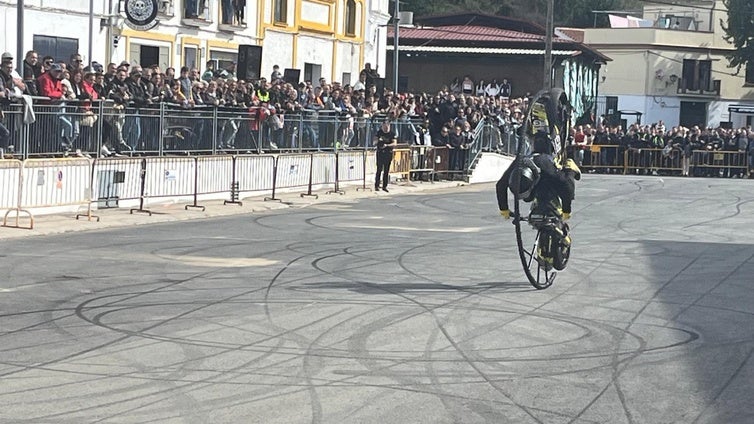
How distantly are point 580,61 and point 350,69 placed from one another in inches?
821

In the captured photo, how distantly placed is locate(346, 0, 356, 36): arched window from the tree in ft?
131

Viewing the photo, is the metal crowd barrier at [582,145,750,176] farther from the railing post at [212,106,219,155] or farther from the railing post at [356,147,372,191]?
the railing post at [212,106,219,155]

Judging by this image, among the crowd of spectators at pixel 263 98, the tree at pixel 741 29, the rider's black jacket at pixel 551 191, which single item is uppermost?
the tree at pixel 741 29

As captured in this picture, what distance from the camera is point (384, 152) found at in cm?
3195

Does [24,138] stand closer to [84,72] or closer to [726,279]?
[84,72]

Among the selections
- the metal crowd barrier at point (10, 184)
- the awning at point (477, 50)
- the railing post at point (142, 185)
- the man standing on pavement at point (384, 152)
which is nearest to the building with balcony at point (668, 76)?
the awning at point (477, 50)

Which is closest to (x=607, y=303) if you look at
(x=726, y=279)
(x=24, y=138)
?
(x=726, y=279)

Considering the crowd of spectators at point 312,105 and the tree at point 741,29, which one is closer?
the crowd of spectators at point 312,105

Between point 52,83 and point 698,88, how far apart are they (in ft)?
212

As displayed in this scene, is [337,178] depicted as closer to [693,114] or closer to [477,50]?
[477,50]

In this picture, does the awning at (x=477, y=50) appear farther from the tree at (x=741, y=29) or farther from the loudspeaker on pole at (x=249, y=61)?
the loudspeaker on pole at (x=249, y=61)

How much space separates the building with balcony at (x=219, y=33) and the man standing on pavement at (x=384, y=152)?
3.51m

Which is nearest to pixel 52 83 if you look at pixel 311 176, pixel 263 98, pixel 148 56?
pixel 263 98

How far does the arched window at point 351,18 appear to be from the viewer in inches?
1817
